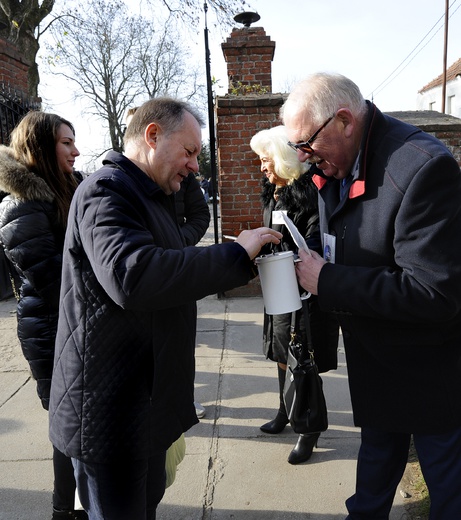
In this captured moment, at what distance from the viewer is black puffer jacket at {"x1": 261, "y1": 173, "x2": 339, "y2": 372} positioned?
A: 8.64 ft

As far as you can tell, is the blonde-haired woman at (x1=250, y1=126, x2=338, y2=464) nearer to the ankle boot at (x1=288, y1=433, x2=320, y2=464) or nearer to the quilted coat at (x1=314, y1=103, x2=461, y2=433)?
the ankle boot at (x1=288, y1=433, x2=320, y2=464)

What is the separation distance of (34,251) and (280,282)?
113cm

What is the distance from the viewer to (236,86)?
6.04 metres

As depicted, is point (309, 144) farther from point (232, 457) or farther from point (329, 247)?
point (232, 457)

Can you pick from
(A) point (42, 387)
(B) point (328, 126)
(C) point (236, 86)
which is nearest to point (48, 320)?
(A) point (42, 387)

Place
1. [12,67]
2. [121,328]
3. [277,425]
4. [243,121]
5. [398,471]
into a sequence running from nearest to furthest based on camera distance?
[121,328] < [398,471] < [277,425] < [243,121] < [12,67]

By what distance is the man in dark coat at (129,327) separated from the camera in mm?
1354

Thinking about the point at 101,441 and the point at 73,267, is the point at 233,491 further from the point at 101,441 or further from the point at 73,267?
the point at 73,267

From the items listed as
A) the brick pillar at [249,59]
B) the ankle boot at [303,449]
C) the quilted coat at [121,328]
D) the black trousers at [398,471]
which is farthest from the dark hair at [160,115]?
the brick pillar at [249,59]

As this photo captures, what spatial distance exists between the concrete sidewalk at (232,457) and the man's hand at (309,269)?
130cm

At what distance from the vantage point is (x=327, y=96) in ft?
5.31

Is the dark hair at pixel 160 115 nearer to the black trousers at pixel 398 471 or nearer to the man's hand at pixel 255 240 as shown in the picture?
the man's hand at pixel 255 240

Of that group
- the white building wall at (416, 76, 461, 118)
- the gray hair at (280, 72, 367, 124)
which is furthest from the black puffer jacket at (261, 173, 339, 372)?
the white building wall at (416, 76, 461, 118)

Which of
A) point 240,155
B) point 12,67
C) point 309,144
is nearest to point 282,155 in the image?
point 309,144
